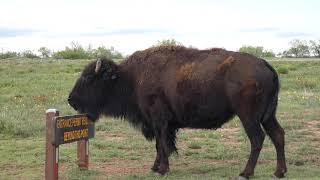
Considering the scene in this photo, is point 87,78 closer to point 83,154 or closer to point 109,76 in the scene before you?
point 109,76

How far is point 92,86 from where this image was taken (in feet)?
31.6

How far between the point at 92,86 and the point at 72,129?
43.9 inches

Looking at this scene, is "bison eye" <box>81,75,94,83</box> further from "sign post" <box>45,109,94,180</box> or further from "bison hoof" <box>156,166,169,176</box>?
"bison hoof" <box>156,166,169,176</box>

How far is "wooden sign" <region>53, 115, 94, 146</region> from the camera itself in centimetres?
824

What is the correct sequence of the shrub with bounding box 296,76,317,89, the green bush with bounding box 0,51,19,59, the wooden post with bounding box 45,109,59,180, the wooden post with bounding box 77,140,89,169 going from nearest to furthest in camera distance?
the wooden post with bounding box 45,109,59,180
the wooden post with bounding box 77,140,89,169
the shrub with bounding box 296,76,317,89
the green bush with bounding box 0,51,19,59

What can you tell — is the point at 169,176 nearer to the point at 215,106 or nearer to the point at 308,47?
the point at 215,106

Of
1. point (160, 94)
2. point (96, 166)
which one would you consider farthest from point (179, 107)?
point (96, 166)

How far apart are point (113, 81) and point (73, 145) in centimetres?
277

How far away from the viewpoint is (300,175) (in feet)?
29.2

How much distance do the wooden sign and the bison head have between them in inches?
12.0

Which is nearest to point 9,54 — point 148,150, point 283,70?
point 283,70

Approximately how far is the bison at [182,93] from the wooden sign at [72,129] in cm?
39

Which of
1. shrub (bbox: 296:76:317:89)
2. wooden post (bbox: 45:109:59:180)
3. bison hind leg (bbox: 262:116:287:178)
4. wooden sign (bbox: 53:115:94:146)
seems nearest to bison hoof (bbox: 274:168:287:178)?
bison hind leg (bbox: 262:116:287:178)

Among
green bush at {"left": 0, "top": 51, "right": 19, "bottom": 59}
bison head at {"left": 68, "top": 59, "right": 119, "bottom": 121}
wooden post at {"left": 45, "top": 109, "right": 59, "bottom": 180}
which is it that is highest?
bison head at {"left": 68, "top": 59, "right": 119, "bottom": 121}
